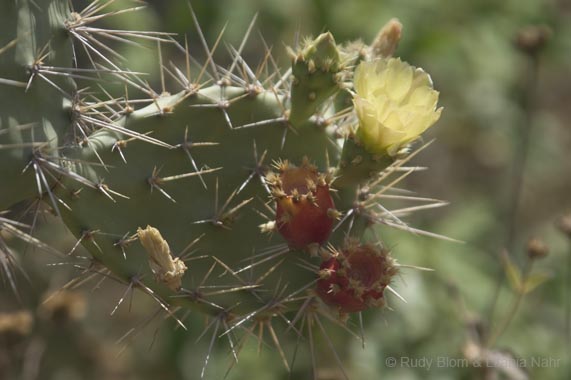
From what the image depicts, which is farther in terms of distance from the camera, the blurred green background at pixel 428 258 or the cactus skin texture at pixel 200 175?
the blurred green background at pixel 428 258

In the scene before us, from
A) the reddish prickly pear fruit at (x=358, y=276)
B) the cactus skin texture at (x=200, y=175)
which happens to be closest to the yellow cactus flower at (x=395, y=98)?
the cactus skin texture at (x=200, y=175)

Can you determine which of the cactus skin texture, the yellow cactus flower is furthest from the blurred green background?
the yellow cactus flower

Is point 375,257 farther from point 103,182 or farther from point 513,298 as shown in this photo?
point 513,298

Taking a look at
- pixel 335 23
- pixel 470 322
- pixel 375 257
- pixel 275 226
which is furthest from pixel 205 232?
pixel 335 23

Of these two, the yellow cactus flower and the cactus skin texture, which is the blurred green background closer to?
the cactus skin texture

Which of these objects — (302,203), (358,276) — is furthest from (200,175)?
(358,276)

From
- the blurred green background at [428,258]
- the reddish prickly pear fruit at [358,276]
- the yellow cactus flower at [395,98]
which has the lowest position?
the blurred green background at [428,258]

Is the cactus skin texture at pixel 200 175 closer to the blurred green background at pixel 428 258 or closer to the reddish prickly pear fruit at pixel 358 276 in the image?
the reddish prickly pear fruit at pixel 358 276
